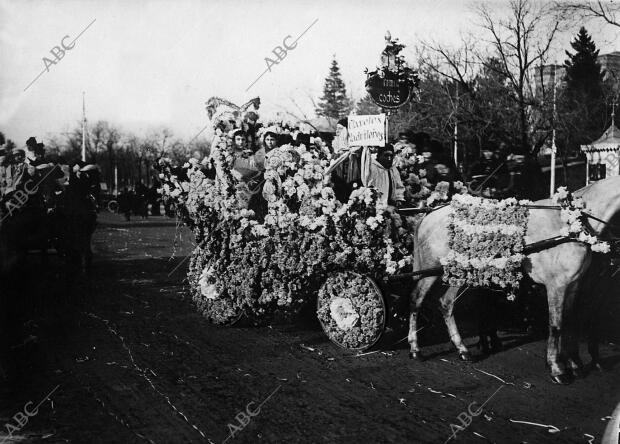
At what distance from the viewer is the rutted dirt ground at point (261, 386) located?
4.32 metres

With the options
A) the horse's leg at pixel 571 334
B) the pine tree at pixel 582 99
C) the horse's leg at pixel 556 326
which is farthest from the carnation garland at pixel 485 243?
the pine tree at pixel 582 99

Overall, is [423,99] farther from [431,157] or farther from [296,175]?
[296,175]

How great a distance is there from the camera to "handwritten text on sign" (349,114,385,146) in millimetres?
6840

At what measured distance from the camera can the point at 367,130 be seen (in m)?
6.97

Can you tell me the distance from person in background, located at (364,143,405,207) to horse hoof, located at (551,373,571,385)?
260 centimetres

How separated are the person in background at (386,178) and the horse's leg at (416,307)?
43.2 inches

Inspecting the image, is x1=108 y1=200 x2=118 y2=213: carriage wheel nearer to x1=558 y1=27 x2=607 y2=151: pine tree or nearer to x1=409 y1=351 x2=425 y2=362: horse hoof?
x1=558 y1=27 x2=607 y2=151: pine tree

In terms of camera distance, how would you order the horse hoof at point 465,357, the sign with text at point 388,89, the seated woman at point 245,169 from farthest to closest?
the sign with text at point 388,89 < the seated woman at point 245,169 < the horse hoof at point 465,357

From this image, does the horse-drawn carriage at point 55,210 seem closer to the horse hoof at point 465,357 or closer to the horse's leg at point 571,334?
the horse hoof at point 465,357

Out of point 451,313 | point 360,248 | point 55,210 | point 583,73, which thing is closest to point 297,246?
point 360,248

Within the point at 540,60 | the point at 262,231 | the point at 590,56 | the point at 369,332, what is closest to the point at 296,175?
the point at 262,231

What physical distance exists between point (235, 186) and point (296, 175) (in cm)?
104

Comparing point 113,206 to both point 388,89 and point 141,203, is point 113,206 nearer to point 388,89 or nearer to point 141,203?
point 141,203

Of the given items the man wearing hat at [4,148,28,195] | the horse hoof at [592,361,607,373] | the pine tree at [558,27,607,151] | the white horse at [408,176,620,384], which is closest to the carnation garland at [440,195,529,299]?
the white horse at [408,176,620,384]
